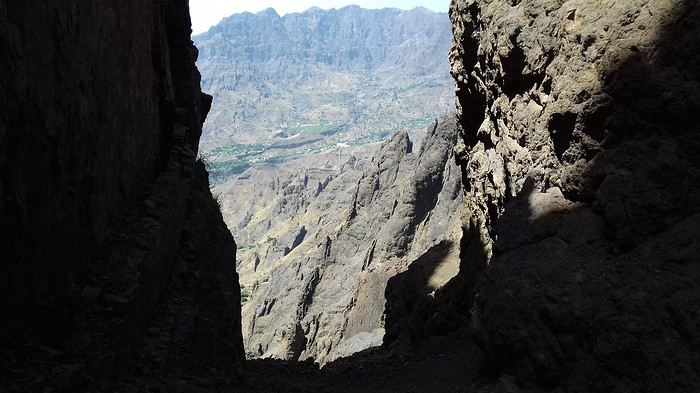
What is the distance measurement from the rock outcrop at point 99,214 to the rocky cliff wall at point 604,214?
6492 mm

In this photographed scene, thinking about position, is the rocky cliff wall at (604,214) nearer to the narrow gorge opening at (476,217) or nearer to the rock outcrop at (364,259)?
the narrow gorge opening at (476,217)

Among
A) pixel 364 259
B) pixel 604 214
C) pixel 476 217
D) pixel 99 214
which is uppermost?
pixel 604 214

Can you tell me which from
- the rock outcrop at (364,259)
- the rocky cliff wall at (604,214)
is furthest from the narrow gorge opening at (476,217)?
the rock outcrop at (364,259)

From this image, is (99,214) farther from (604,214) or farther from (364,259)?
(364,259)

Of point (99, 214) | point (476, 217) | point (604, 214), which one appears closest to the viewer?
point (604, 214)

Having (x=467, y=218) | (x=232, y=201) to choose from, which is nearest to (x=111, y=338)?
(x=467, y=218)

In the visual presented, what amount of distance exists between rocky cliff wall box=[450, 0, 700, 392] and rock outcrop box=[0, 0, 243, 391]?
649 cm

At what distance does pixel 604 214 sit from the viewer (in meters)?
8.38

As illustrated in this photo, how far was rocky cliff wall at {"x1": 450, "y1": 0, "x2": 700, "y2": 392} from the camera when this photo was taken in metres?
6.98

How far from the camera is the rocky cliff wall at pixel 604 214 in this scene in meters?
6.98

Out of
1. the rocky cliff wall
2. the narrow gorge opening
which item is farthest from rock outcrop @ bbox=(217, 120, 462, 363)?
the rocky cliff wall

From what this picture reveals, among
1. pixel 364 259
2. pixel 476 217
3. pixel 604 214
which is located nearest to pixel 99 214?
pixel 604 214

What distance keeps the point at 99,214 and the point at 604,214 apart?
8.86m

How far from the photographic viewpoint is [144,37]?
13.6 m
